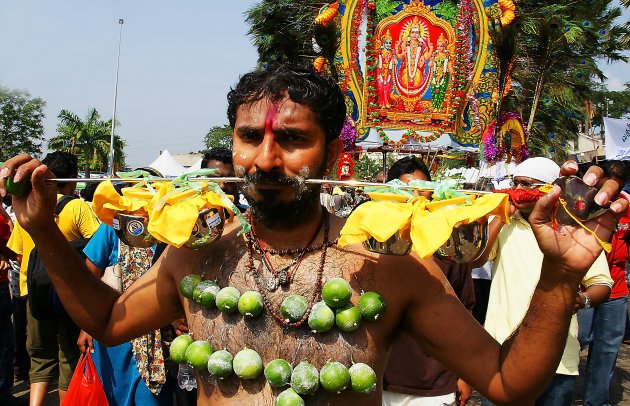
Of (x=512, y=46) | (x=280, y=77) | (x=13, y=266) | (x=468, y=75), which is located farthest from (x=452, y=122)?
(x=280, y=77)

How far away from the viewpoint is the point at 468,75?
1543 cm

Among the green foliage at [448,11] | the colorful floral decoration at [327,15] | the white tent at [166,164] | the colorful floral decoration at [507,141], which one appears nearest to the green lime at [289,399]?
the white tent at [166,164]

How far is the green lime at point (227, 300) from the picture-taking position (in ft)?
6.20

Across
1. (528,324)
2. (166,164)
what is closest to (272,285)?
(528,324)

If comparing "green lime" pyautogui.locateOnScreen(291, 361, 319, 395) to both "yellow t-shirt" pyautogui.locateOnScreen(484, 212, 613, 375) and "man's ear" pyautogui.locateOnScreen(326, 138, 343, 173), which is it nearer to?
"man's ear" pyautogui.locateOnScreen(326, 138, 343, 173)

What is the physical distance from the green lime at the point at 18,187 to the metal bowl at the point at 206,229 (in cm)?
57

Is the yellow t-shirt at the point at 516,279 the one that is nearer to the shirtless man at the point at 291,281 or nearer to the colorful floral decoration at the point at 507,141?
the shirtless man at the point at 291,281

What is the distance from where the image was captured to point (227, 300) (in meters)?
1.89

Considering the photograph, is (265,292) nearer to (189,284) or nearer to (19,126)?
(189,284)

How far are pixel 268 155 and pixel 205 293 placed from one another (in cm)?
53

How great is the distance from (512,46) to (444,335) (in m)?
13.4

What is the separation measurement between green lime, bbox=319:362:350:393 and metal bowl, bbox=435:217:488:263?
1.62 ft

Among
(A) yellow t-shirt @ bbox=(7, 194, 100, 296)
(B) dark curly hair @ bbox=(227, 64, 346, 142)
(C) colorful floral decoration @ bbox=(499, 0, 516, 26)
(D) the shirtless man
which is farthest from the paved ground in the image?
(C) colorful floral decoration @ bbox=(499, 0, 516, 26)

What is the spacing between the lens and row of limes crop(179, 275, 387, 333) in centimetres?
183
